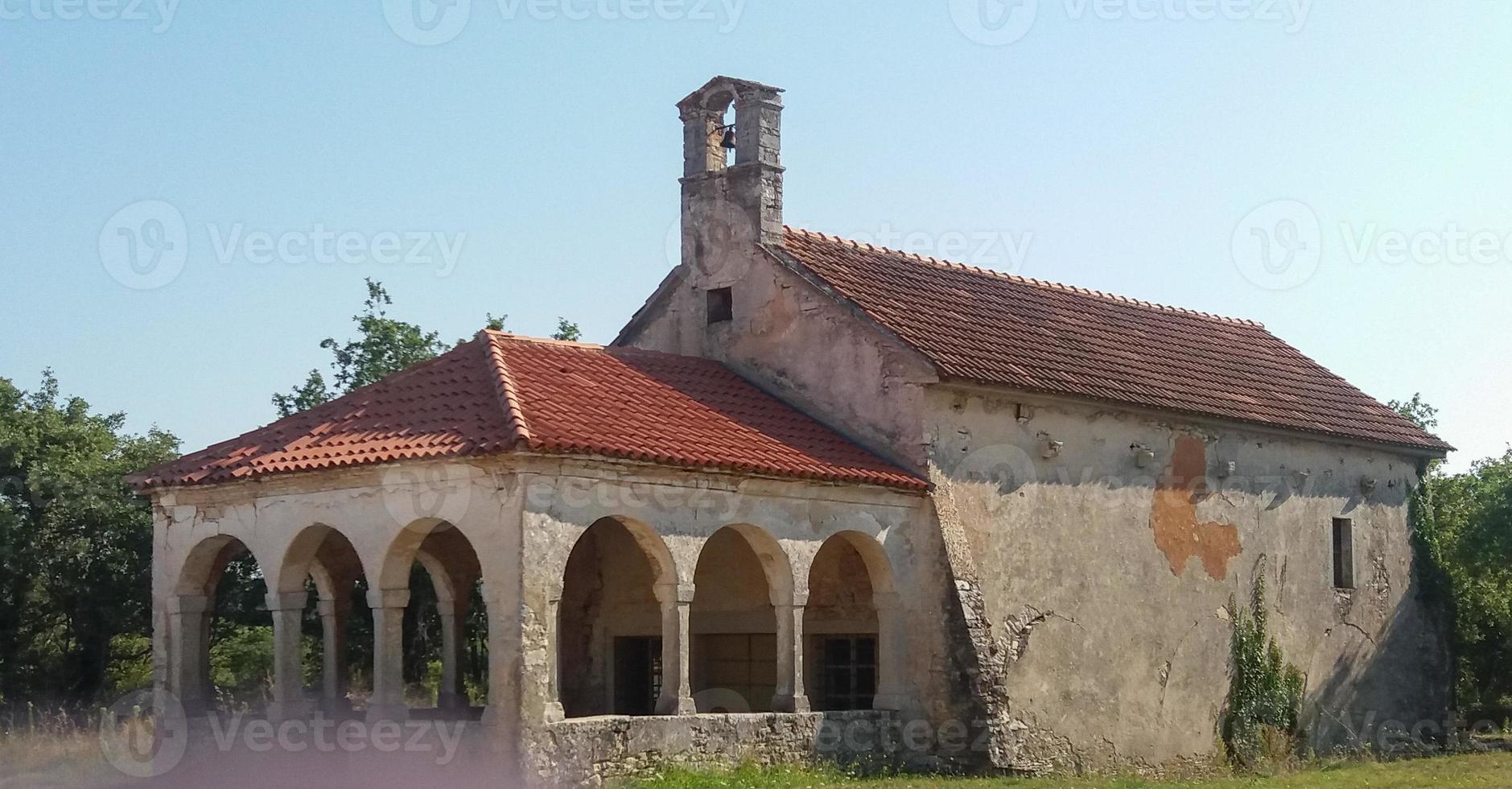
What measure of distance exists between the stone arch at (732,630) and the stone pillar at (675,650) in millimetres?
2743

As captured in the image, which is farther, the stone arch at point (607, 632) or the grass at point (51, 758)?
the stone arch at point (607, 632)

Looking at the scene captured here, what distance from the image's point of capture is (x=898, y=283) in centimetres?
2030

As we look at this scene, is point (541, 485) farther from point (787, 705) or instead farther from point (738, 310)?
point (738, 310)

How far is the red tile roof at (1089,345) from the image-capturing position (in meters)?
19.0

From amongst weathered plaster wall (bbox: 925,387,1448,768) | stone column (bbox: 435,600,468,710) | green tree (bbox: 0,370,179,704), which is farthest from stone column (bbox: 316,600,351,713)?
green tree (bbox: 0,370,179,704)

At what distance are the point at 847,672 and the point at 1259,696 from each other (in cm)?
615

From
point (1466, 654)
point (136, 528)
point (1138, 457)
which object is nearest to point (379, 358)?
point (136, 528)

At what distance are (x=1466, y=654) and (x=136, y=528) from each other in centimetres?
2197

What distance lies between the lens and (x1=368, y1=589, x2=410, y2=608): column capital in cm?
1528

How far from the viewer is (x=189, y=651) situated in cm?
1695

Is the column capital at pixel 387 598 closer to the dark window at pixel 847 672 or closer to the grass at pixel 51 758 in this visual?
the grass at pixel 51 758

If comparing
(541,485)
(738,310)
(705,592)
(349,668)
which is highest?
(738,310)

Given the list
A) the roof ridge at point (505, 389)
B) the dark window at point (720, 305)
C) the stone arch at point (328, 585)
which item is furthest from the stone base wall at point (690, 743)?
the dark window at point (720, 305)

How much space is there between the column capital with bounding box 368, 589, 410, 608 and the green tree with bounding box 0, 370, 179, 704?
12256 mm
